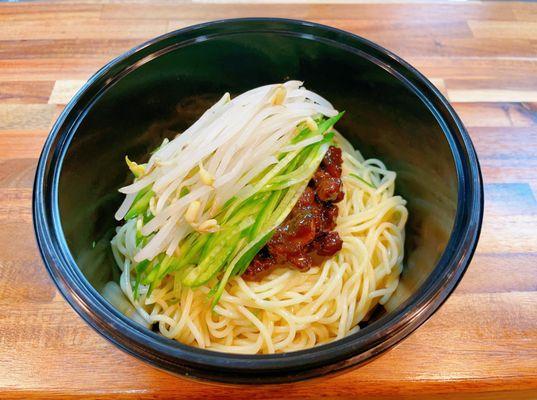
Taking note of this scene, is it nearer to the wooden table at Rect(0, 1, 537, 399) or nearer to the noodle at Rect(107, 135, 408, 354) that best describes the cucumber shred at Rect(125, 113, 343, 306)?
the noodle at Rect(107, 135, 408, 354)

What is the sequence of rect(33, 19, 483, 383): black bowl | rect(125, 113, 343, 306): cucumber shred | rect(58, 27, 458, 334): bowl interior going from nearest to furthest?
1. rect(33, 19, 483, 383): black bowl
2. rect(125, 113, 343, 306): cucumber shred
3. rect(58, 27, 458, 334): bowl interior

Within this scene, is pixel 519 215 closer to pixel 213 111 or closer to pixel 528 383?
pixel 528 383

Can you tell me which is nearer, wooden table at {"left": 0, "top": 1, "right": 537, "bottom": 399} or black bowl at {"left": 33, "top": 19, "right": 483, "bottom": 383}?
black bowl at {"left": 33, "top": 19, "right": 483, "bottom": 383}

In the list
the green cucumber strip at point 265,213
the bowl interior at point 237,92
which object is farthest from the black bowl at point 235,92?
the green cucumber strip at point 265,213

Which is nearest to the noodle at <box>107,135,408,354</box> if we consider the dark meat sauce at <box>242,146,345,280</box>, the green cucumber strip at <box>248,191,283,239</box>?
the dark meat sauce at <box>242,146,345,280</box>

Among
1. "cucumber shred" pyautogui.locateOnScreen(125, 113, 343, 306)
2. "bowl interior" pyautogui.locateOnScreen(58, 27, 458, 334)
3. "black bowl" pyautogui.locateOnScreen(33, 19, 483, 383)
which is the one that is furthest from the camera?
"bowl interior" pyautogui.locateOnScreen(58, 27, 458, 334)

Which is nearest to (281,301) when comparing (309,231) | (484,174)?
(309,231)

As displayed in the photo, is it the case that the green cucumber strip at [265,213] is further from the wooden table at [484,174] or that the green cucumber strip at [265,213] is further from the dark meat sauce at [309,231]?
the wooden table at [484,174]

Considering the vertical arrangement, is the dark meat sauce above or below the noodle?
above

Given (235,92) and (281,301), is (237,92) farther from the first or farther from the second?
(281,301)
